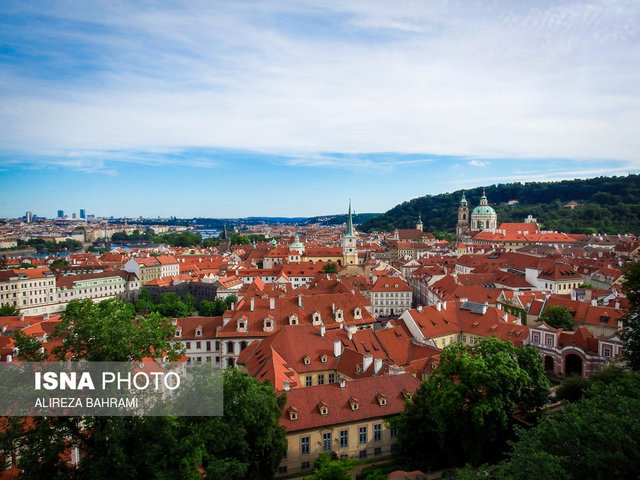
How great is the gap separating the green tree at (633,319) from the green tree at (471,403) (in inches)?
247

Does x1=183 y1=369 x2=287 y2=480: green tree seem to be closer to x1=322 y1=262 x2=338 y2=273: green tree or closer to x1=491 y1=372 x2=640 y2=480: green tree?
x1=491 y1=372 x2=640 y2=480: green tree

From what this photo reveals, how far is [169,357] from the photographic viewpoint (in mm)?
17891

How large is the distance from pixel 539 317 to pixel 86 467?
138 ft

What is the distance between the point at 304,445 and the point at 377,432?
15.3 ft

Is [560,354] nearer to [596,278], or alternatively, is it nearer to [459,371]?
[459,371]

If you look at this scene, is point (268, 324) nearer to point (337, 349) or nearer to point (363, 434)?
point (337, 349)

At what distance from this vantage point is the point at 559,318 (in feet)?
141

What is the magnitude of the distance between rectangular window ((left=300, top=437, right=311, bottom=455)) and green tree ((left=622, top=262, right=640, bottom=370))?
19269 millimetres

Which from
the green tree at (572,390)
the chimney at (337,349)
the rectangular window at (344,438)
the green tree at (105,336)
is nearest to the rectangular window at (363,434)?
the rectangular window at (344,438)

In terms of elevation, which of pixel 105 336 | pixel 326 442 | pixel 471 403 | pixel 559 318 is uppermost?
pixel 105 336

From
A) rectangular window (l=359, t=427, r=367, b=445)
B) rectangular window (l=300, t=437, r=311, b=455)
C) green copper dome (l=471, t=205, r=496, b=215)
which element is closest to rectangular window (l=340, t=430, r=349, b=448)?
rectangular window (l=359, t=427, r=367, b=445)

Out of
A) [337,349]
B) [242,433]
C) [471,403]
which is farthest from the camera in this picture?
[337,349]

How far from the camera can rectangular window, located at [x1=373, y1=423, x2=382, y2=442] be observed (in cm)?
2739

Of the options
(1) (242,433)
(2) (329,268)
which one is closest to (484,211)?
(2) (329,268)
